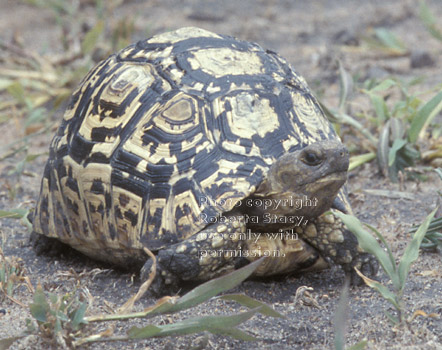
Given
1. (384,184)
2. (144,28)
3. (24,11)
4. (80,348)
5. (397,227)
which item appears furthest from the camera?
(24,11)

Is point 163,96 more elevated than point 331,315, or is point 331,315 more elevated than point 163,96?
point 163,96

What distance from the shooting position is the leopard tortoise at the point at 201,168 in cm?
261

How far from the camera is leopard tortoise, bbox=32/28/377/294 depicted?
2.61 metres

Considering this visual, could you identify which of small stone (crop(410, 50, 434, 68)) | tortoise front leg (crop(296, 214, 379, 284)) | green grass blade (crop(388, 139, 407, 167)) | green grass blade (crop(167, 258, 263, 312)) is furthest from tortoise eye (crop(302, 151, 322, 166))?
small stone (crop(410, 50, 434, 68))

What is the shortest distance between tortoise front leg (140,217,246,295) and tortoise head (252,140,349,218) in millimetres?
169

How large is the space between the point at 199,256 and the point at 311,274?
62 cm

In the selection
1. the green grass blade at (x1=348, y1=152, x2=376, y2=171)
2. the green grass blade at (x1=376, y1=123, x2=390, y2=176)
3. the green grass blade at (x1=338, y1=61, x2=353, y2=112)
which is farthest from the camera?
the green grass blade at (x1=338, y1=61, x2=353, y2=112)

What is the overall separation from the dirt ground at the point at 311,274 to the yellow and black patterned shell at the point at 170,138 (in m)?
0.27

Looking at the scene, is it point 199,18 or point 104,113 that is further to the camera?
point 199,18

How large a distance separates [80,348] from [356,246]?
3.97ft

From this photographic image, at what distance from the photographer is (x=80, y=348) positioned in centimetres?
215

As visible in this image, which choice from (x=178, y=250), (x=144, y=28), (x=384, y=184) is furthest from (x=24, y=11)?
(x=178, y=250)

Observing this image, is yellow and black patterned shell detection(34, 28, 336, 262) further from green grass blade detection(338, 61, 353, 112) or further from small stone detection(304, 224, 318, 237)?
green grass blade detection(338, 61, 353, 112)

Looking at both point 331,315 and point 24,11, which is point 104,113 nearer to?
point 331,315
